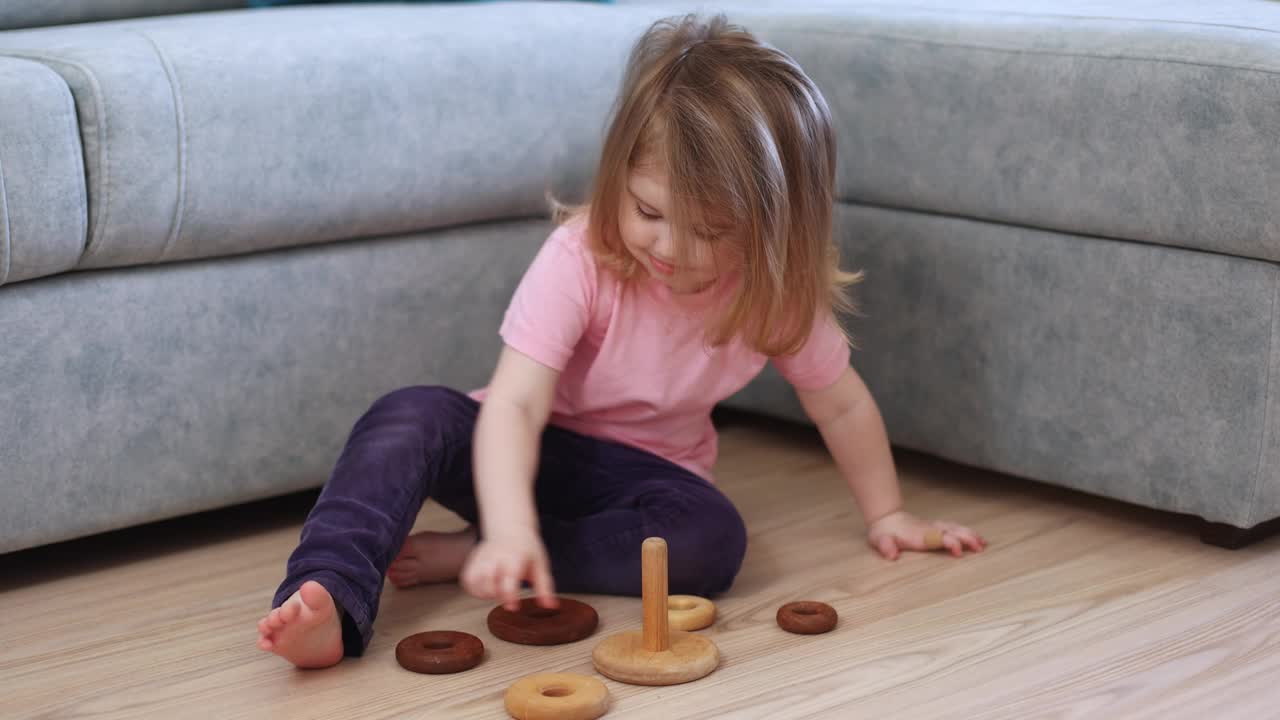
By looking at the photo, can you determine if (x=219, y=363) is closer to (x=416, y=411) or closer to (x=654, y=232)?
(x=416, y=411)

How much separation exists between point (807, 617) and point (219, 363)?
1.87 ft

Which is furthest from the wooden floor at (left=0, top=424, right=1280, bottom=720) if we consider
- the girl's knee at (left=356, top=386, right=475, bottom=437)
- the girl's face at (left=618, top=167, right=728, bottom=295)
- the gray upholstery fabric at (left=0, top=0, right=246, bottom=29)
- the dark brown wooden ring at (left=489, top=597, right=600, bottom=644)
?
the gray upholstery fabric at (left=0, top=0, right=246, bottom=29)

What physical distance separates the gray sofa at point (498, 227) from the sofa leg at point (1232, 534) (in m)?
0.01

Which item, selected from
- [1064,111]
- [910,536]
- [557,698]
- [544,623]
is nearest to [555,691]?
[557,698]

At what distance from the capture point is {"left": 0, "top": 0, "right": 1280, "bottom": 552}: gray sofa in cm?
120

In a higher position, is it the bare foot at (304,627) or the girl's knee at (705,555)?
the bare foot at (304,627)

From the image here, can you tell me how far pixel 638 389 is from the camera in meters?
1.25

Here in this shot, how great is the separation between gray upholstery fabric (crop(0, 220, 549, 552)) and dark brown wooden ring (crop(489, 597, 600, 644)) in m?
0.33

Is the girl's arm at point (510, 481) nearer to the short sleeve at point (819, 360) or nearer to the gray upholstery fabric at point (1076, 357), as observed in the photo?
the short sleeve at point (819, 360)

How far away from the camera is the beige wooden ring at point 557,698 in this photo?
95 cm

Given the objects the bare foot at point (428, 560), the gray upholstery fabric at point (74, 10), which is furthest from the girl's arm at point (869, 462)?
the gray upholstery fabric at point (74, 10)

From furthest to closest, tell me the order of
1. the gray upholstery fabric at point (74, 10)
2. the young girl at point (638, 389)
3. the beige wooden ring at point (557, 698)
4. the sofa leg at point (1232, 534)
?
the gray upholstery fabric at point (74, 10)
the sofa leg at point (1232, 534)
the young girl at point (638, 389)
the beige wooden ring at point (557, 698)

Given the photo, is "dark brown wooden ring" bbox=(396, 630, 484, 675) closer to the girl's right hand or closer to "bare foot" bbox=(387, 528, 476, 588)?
the girl's right hand

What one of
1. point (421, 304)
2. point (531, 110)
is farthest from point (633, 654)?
point (531, 110)
